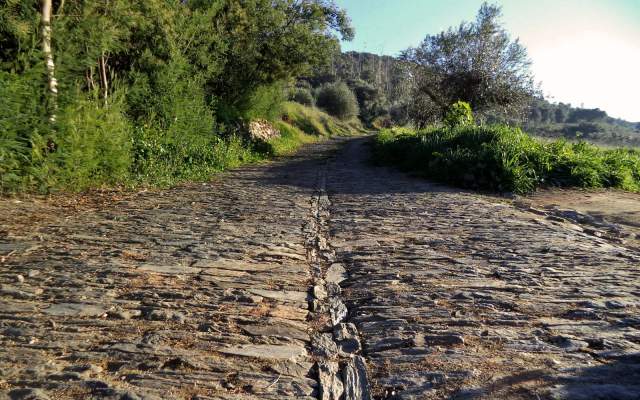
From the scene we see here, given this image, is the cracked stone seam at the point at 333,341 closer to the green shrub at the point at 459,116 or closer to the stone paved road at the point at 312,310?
the stone paved road at the point at 312,310

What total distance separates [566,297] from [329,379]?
210cm

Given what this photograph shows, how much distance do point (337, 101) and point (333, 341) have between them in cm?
5352

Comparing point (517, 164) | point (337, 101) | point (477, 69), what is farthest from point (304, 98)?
point (517, 164)

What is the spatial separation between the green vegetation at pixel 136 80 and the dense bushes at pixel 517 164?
638 centimetres

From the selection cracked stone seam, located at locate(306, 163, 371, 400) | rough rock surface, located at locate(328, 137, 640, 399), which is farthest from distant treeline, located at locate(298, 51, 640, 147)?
cracked stone seam, located at locate(306, 163, 371, 400)

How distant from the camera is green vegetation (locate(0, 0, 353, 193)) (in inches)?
272

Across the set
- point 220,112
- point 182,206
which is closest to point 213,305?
point 182,206

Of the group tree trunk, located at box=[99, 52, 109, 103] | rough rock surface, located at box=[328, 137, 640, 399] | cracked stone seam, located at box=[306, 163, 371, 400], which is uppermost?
tree trunk, located at box=[99, 52, 109, 103]

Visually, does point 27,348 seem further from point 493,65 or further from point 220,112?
point 493,65

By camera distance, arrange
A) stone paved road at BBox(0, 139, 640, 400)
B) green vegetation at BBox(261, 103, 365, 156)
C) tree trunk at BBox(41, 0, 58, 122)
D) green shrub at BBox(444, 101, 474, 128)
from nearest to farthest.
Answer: stone paved road at BBox(0, 139, 640, 400), tree trunk at BBox(41, 0, 58, 122), green shrub at BBox(444, 101, 474, 128), green vegetation at BBox(261, 103, 365, 156)

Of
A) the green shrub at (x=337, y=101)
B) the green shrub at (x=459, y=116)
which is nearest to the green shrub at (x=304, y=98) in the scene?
the green shrub at (x=337, y=101)

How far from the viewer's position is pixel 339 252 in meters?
4.98

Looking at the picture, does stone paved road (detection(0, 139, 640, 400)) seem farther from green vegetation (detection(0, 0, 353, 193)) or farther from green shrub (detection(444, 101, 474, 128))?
green shrub (detection(444, 101, 474, 128))

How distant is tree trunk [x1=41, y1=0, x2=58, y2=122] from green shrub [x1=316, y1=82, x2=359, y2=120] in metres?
47.8
